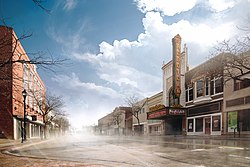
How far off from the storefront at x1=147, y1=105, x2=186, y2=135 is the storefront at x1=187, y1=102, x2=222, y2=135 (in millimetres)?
1519

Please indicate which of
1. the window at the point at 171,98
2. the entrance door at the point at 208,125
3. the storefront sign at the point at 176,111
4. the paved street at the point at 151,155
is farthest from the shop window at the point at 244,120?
the window at the point at 171,98

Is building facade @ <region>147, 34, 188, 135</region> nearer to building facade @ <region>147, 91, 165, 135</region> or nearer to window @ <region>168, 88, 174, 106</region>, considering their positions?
window @ <region>168, 88, 174, 106</region>

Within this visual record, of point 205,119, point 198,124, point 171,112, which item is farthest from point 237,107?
point 171,112

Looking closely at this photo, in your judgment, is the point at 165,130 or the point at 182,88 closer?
the point at 182,88

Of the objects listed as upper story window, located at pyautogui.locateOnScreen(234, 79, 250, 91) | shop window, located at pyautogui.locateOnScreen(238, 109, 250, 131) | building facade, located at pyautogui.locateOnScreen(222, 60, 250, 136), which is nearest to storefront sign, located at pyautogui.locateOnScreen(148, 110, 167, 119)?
building facade, located at pyautogui.locateOnScreen(222, 60, 250, 136)

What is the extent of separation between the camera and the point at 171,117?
43844mm

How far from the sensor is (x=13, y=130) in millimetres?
32406

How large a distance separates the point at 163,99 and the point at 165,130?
6430 mm

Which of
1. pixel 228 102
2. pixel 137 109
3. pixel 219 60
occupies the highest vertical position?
pixel 219 60

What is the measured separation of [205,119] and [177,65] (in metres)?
10.8

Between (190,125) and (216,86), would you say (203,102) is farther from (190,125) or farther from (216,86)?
(190,125)

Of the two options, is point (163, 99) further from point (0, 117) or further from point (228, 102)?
point (0, 117)

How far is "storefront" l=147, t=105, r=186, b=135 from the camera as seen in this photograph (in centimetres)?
3900

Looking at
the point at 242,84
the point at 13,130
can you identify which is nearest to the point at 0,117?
the point at 13,130
